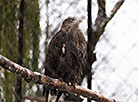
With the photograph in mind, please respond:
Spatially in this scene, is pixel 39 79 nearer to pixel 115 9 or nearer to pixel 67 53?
pixel 67 53

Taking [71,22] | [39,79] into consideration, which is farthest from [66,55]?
[39,79]

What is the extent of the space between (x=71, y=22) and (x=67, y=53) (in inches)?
5.3

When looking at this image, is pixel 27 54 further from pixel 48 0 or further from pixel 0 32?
pixel 48 0

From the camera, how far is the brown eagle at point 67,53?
1.03m

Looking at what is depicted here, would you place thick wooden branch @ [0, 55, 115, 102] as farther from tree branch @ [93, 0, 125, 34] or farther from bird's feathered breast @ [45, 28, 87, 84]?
tree branch @ [93, 0, 125, 34]

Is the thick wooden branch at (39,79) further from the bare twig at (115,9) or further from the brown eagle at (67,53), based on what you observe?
the bare twig at (115,9)

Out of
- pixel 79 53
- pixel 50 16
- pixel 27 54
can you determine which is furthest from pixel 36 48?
pixel 79 53

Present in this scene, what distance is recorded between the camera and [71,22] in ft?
3.61

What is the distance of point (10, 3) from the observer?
125 centimetres

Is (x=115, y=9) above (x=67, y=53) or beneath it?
above

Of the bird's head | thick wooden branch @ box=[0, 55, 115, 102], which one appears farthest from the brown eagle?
thick wooden branch @ box=[0, 55, 115, 102]

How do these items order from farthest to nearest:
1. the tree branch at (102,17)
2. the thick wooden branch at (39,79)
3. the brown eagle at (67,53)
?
the tree branch at (102,17), the brown eagle at (67,53), the thick wooden branch at (39,79)

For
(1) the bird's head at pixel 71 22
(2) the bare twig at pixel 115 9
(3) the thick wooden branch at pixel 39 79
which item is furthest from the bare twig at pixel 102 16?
(3) the thick wooden branch at pixel 39 79

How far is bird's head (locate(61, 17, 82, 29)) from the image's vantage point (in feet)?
3.52
